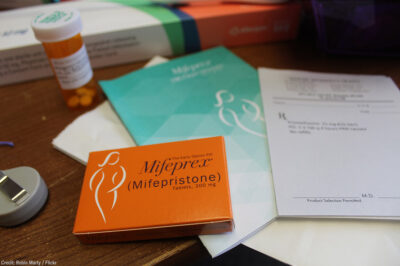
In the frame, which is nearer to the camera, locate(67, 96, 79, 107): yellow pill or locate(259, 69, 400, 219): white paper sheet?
locate(259, 69, 400, 219): white paper sheet

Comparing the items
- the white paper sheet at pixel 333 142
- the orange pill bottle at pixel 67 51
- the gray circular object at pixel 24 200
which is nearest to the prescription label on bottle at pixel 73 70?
the orange pill bottle at pixel 67 51

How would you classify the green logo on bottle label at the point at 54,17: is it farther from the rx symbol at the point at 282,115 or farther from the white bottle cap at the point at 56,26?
the rx symbol at the point at 282,115

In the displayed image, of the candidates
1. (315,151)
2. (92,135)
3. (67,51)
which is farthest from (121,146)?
(315,151)

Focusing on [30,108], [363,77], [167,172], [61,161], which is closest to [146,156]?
[167,172]

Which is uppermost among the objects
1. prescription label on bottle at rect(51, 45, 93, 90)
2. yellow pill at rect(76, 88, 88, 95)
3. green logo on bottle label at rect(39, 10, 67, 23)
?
green logo on bottle label at rect(39, 10, 67, 23)

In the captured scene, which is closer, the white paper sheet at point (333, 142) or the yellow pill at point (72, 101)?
the white paper sheet at point (333, 142)

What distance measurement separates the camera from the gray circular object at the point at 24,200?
339 mm

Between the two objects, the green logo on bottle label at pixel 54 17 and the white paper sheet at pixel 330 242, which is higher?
the green logo on bottle label at pixel 54 17

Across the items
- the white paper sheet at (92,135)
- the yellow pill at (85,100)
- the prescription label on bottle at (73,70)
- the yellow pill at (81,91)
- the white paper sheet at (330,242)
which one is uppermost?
the prescription label on bottle at (73,70)

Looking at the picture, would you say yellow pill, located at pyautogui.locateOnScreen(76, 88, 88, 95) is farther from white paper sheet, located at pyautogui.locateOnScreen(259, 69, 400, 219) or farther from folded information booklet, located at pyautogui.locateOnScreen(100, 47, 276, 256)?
white paper sheet, located at pyautogui.locateOnScreen(259, 69, 400, 219)

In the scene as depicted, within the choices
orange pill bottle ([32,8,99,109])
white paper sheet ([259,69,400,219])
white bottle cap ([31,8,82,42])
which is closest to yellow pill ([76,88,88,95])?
orange pill bottle ([32,8,99,109])

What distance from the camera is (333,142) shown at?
1.34 ft

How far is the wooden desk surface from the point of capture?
331 mm

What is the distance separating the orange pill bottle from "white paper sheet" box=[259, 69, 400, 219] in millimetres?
294
